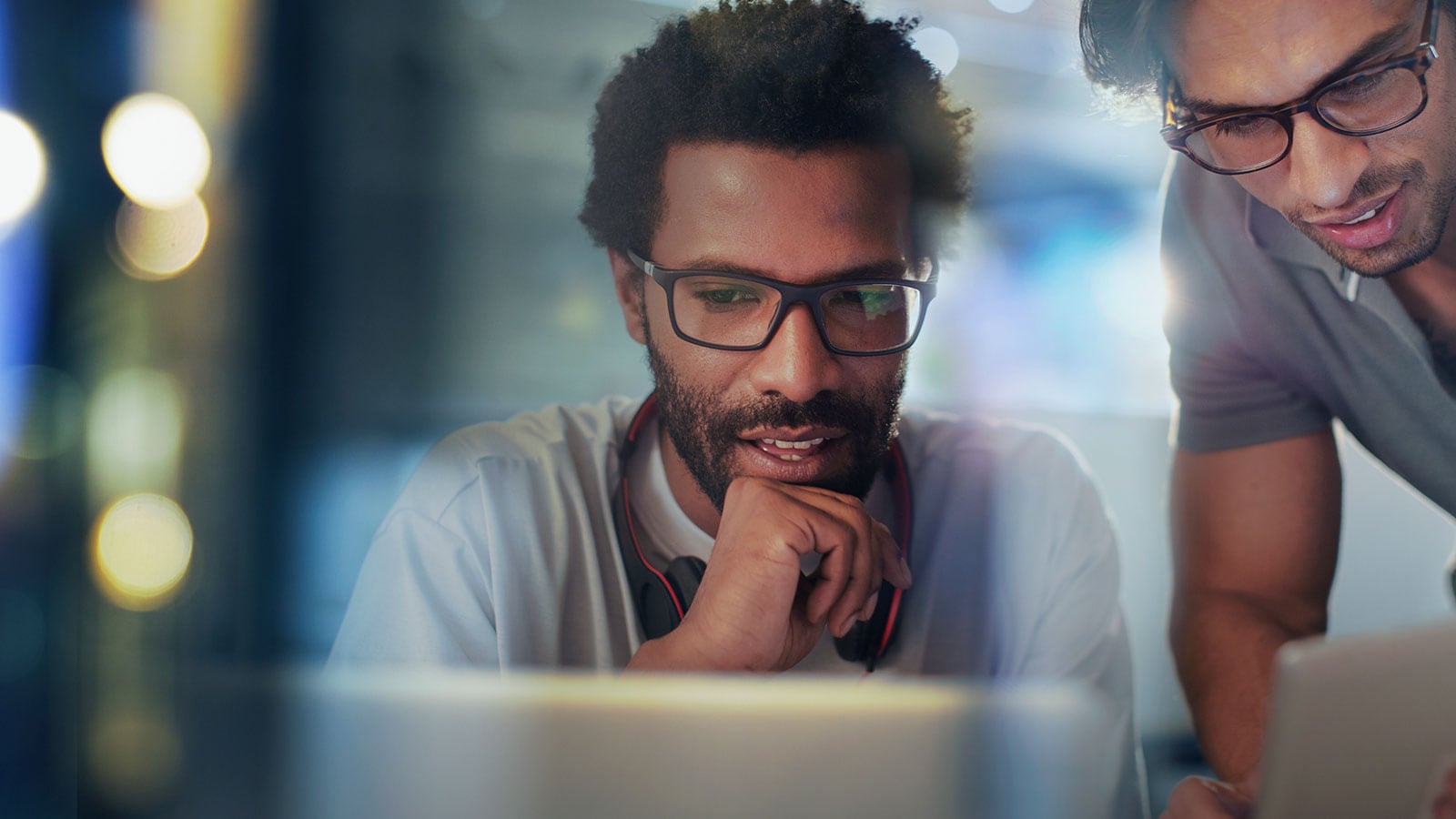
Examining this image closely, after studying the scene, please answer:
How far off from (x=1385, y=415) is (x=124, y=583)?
1674 millimetres

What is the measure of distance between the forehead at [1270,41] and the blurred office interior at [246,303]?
0.33m

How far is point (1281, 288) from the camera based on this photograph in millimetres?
1346

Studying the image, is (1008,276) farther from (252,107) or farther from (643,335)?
(252,107)

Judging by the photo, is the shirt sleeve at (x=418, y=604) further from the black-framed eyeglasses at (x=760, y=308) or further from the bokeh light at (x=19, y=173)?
the bokeh light at (x=19, y=173)

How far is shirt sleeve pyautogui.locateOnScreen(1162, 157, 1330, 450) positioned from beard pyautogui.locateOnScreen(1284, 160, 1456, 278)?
16cm

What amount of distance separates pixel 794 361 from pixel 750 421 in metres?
→ 0.09

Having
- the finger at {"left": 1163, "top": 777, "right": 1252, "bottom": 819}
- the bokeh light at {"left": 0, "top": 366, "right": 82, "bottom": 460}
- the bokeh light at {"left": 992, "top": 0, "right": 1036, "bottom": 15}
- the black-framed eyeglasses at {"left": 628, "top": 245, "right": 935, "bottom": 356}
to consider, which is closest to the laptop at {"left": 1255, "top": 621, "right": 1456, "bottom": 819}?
the finger at {"left": 1163, "top": 777, "right": 1252, "bottom": 819}

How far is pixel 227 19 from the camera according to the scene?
115 cm

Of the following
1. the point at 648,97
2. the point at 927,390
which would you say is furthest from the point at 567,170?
the point at 927,390

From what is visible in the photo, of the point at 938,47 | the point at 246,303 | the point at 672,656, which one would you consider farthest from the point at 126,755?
the point at 938,47

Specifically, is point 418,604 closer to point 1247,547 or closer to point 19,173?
point 19,173

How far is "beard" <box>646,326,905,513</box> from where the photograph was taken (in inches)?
43.1

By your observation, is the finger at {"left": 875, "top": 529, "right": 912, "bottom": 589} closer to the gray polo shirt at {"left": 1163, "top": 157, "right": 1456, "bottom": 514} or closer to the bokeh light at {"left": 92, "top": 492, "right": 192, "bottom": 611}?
the gray polo shirt at {"left": 1163, "top": 157, "right": 1456, "bottom": 514}

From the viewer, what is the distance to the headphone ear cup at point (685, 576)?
3.57ft
